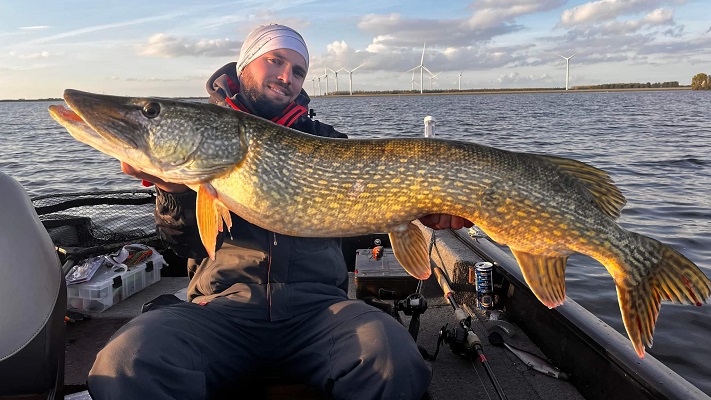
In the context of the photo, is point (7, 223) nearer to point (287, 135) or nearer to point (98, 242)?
point (287, 135)

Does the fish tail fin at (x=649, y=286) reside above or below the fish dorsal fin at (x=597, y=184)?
below

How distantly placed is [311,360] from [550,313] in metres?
1.66

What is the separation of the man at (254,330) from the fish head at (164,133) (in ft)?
0.61

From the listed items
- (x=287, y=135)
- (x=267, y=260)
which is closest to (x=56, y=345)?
(x=267, y=260)

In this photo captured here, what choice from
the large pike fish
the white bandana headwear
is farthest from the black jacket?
the white bandana headwear

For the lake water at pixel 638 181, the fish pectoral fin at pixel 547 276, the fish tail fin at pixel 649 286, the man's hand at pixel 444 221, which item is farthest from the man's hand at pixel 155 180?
the lake water at pixel 638 181

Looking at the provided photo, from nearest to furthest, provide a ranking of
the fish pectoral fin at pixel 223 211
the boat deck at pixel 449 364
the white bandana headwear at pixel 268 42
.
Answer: the fish pectoral fin at pixel 223 211 < the boat deck at pixel 449 364 < the white bandana headwear at pixel 268 42

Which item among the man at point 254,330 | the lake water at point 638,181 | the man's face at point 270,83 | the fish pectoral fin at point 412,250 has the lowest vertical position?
the lake water at point 638,181

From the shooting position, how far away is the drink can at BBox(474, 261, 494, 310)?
3742mm

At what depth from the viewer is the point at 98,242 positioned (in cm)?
430

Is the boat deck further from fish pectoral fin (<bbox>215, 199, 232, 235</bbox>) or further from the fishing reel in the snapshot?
fish pectoral fin (<bbox>215, 199, 232, 235</bbox>)

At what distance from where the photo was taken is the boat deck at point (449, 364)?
2.79m

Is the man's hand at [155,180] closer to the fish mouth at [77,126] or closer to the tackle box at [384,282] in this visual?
the fish mouth at [77,126]

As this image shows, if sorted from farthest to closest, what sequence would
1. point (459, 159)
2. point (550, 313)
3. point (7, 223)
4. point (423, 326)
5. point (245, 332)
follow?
point (423, 326), point (550, 313), point (245, 332), point (459, 159), point (7, 223)
